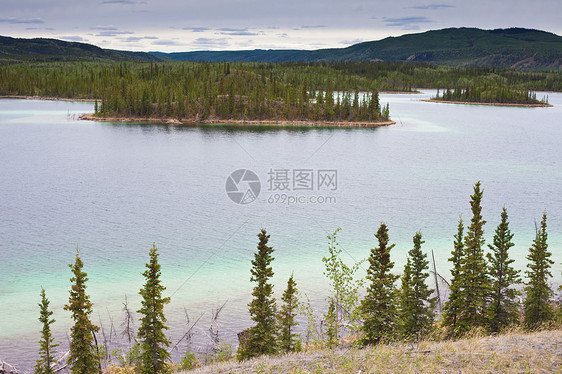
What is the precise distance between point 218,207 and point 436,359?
161 feet

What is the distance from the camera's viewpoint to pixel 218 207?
6731cm

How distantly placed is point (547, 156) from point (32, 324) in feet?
357

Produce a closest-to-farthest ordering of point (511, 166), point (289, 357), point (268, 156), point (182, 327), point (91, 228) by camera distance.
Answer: point (289, 357) < point (182, 327) < point (91, 228) < point (511, 166) < point (268, 156)

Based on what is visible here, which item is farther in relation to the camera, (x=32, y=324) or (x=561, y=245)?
(x=561, y=245)

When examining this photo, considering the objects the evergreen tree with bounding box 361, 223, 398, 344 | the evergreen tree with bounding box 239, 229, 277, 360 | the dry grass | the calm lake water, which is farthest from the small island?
the dry grass

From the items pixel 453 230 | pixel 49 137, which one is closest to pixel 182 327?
pixel 453 230

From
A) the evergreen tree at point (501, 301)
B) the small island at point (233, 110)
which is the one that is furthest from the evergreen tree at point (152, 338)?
the small island at point (233, 110)

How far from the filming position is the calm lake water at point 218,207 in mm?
40344

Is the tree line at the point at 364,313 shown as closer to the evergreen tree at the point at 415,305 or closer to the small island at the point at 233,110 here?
the evergreen tree at the point at 415,305

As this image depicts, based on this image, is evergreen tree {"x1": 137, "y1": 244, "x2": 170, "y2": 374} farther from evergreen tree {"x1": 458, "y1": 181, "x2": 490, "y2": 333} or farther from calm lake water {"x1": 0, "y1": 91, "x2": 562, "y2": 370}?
evergreen tree {"x1": 458, "y1": 181, "x2": 490, "y2": 333}

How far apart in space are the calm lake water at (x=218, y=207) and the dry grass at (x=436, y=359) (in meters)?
11.5

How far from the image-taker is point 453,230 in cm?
5747

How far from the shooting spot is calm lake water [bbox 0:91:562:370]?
40.3 metres

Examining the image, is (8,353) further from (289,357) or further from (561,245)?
(561,245)
